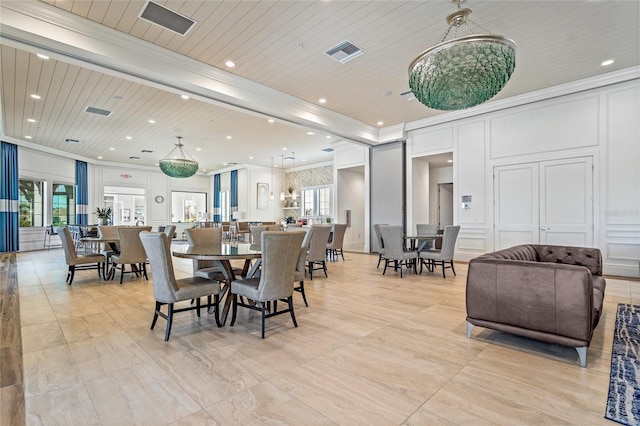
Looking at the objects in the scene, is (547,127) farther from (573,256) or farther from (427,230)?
(573,256)

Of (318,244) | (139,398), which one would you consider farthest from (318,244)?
(139,398)

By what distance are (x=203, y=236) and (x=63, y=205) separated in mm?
→ 11040

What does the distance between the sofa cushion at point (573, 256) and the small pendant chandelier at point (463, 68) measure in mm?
2388

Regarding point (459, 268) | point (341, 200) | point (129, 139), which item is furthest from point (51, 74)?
point (459, 268)

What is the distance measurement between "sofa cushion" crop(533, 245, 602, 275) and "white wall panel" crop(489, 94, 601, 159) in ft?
9.72

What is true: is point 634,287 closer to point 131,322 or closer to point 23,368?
point 131,322

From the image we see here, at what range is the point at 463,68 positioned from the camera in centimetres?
318

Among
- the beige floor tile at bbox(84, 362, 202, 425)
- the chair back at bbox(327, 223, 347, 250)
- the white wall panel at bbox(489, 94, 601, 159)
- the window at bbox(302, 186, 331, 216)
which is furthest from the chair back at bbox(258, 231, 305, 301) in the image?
the window at bbox(302, 186, 331, 216)

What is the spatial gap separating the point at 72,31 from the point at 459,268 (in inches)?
304

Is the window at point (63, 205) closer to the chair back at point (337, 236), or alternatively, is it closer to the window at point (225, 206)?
the window at point (225, 206)

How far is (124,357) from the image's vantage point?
8.14 feet

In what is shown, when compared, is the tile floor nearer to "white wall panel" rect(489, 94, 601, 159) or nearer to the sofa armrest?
the sofa armrest

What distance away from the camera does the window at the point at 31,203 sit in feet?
33.7

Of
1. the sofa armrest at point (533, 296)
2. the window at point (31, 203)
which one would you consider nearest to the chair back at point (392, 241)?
the sofa armrest at point (533, 296)
